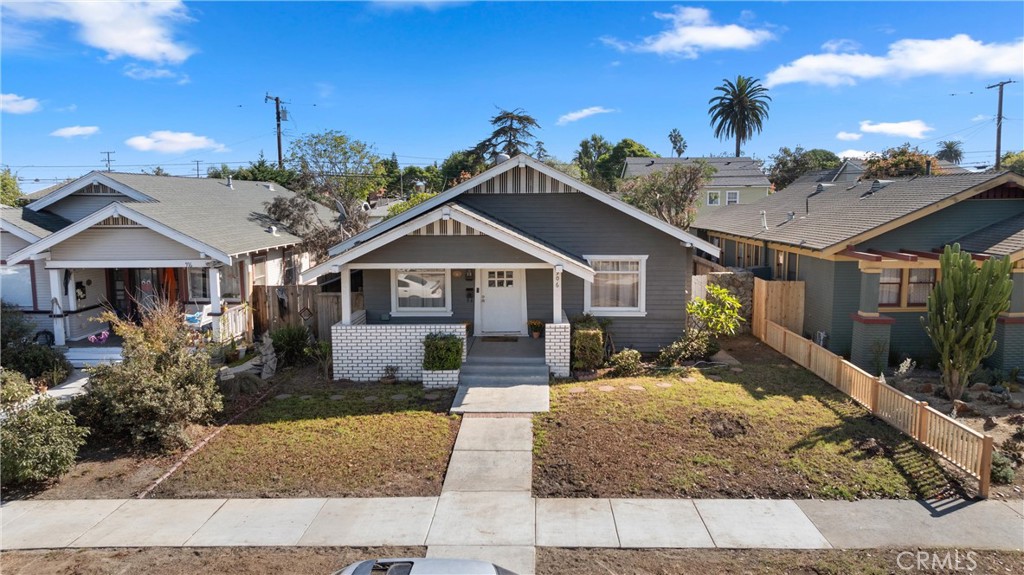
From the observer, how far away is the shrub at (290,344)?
14.8 m

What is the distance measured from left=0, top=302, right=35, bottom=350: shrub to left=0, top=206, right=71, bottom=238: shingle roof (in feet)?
7.06

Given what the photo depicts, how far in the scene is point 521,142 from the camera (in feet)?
166

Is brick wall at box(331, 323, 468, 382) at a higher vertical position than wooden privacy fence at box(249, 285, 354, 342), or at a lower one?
lower

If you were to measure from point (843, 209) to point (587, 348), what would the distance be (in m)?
10.4

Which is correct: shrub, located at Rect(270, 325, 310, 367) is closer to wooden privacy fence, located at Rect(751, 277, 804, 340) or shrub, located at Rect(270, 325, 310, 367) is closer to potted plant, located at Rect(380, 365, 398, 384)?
potted plant, located at Rect(380, 365, 398, 384)

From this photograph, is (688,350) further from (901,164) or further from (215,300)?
(901,164)

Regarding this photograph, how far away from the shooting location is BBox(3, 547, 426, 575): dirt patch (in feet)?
21.7

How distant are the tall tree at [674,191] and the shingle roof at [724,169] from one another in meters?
10.00

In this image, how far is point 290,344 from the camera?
1488 centimetres

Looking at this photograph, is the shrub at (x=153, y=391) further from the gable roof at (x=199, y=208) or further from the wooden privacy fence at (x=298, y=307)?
the gable roof at (x=199, y=208)

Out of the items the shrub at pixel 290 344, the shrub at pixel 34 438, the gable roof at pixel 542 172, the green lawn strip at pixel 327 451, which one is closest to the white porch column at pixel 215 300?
the shrub at pixel 290 344

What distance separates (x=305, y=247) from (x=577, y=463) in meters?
17.4

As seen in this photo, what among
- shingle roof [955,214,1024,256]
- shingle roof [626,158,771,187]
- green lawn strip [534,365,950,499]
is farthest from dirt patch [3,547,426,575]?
shingle roof [626,158,771,187]

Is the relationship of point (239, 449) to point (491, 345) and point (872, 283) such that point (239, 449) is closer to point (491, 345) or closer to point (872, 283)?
point (491, 345)
